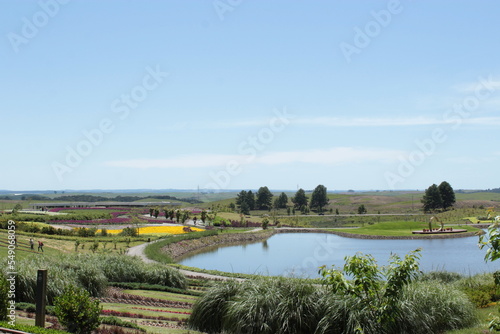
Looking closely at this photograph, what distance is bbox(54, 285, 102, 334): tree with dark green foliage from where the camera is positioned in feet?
32.2

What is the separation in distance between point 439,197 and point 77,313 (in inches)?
3342

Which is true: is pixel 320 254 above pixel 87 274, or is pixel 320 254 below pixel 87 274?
below

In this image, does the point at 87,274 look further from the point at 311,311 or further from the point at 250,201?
the point at 250,201

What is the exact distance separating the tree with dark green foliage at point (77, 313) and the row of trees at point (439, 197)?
8406 centimetres

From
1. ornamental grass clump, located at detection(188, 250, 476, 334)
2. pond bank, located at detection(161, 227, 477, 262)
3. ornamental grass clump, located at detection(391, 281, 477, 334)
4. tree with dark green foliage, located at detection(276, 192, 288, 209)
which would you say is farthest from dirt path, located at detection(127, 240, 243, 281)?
tree with dark green foliage, located at detection(276, 192, 288, 209)

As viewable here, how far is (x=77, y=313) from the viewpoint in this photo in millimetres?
9867

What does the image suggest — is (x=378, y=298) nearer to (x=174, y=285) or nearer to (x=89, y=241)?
(x=174, y=285)

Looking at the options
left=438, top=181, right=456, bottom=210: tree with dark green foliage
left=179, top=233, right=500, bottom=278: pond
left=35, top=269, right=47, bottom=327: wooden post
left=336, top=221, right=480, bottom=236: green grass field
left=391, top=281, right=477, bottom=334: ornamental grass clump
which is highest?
left=438, top=181, right=456, bottom=210: tree with dark green foliage

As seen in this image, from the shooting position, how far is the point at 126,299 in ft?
54.6

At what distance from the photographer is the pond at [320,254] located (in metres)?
32.8

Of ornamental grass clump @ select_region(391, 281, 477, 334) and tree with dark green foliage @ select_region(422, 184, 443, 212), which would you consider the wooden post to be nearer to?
ornamental grass clump @ select_region(391, 281, 477, 334)

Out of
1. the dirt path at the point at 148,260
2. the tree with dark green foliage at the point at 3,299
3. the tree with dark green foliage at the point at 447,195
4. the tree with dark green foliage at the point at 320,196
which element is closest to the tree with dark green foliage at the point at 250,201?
the tree with dark green foliage at the point at 320,196

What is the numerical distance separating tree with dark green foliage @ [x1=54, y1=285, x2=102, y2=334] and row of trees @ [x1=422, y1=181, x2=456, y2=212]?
276 ft

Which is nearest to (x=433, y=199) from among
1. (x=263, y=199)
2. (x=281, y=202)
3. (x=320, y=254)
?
(x=281, y=202)
